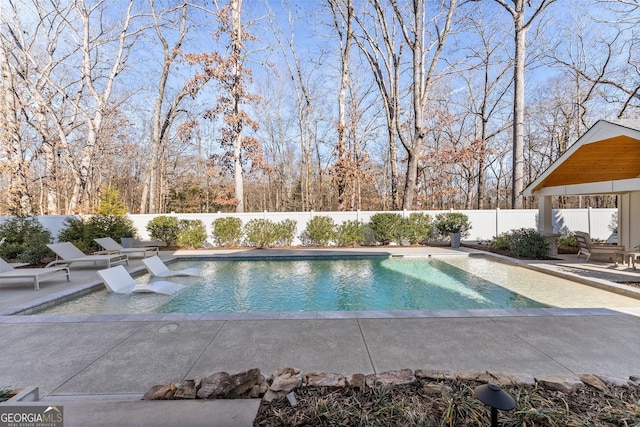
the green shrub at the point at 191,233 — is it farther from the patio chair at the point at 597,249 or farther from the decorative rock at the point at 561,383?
the patio chair at the point at 597,249

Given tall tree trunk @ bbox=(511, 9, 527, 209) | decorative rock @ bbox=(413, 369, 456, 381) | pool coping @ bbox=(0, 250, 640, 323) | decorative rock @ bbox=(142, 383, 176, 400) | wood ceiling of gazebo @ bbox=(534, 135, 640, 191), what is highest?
tall tree trunk @ bbox=(511, 9, 527, 209)

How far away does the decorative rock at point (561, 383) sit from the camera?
7.12ft

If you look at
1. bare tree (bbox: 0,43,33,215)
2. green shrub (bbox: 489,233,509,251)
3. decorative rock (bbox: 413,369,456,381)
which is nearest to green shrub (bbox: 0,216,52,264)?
bare tree (bbox: 0,43,33,215)

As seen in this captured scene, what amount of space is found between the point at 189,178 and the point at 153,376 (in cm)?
2299

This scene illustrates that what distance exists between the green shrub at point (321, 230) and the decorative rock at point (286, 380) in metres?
9.96

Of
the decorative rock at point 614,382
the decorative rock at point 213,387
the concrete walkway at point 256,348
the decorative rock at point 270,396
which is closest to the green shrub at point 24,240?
the concrete walkway at point 256,348

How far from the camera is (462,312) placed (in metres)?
4.18

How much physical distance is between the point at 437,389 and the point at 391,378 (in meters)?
0.34

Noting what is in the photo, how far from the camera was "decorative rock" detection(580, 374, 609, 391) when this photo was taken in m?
2.19

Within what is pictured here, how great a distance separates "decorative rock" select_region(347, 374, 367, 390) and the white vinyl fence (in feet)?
34.1

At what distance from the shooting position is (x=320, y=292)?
20.7ft

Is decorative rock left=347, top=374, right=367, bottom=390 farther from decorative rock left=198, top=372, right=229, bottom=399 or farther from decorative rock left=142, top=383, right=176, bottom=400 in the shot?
decorative rock left=142, top=383, right=176, bottom=400

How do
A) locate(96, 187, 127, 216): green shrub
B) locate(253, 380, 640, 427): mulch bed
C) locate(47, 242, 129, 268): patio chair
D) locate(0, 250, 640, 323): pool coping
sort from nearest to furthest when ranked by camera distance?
locate(253, 380, 640, 427): mulch bed < locate(0, 250, 640, 323): pool coping < locate(47, 242, 129, 268): patio chair < locate(96, 187, 127, 216): green shrub

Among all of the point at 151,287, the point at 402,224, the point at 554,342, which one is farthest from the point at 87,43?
the point at 554,342
